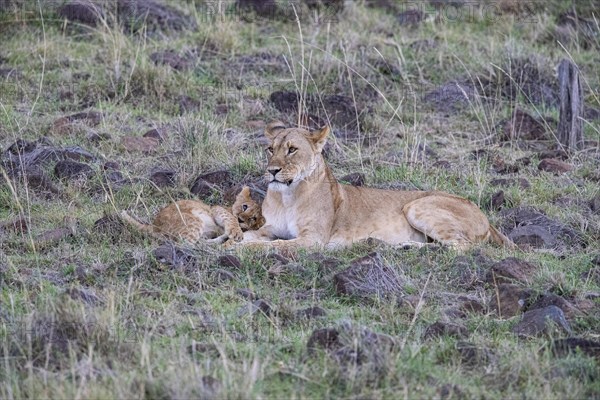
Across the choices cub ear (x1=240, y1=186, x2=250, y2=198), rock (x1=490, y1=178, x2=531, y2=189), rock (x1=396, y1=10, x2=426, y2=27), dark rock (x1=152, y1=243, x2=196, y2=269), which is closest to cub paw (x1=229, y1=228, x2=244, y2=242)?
cub ear (x1=240, y1=186, x2=250, y2=198)

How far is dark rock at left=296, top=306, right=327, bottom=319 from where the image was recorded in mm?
6926

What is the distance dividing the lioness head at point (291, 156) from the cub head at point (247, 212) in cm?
41

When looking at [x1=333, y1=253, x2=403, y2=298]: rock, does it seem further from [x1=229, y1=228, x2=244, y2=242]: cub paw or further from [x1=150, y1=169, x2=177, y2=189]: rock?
[x1=150, y1=169, x2=177, y2=189]: rock

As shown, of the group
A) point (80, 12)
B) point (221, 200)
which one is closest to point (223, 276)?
point (221, 200)

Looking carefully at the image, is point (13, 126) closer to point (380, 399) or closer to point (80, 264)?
point (80, 264)

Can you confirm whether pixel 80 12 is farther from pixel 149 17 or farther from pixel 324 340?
pixel 324 340

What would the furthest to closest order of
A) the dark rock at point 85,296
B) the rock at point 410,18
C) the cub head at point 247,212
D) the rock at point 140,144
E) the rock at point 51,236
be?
the rock at point 410,18 < the rock at point 140,144 < the cub head at point 247,212 < the rock at point 51,236 < the dark rock at point 85,296

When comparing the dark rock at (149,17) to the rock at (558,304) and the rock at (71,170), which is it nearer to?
the rock at (71,170)

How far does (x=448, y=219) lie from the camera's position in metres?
9.02

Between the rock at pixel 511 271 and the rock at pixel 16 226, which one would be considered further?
the rock at pixel 16 226

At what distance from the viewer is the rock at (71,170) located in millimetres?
9891

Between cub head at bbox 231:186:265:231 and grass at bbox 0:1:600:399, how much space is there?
64 cm

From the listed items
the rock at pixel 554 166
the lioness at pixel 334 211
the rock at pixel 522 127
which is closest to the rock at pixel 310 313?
the lioness at pixel 334 211

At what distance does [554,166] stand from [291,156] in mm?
3105
